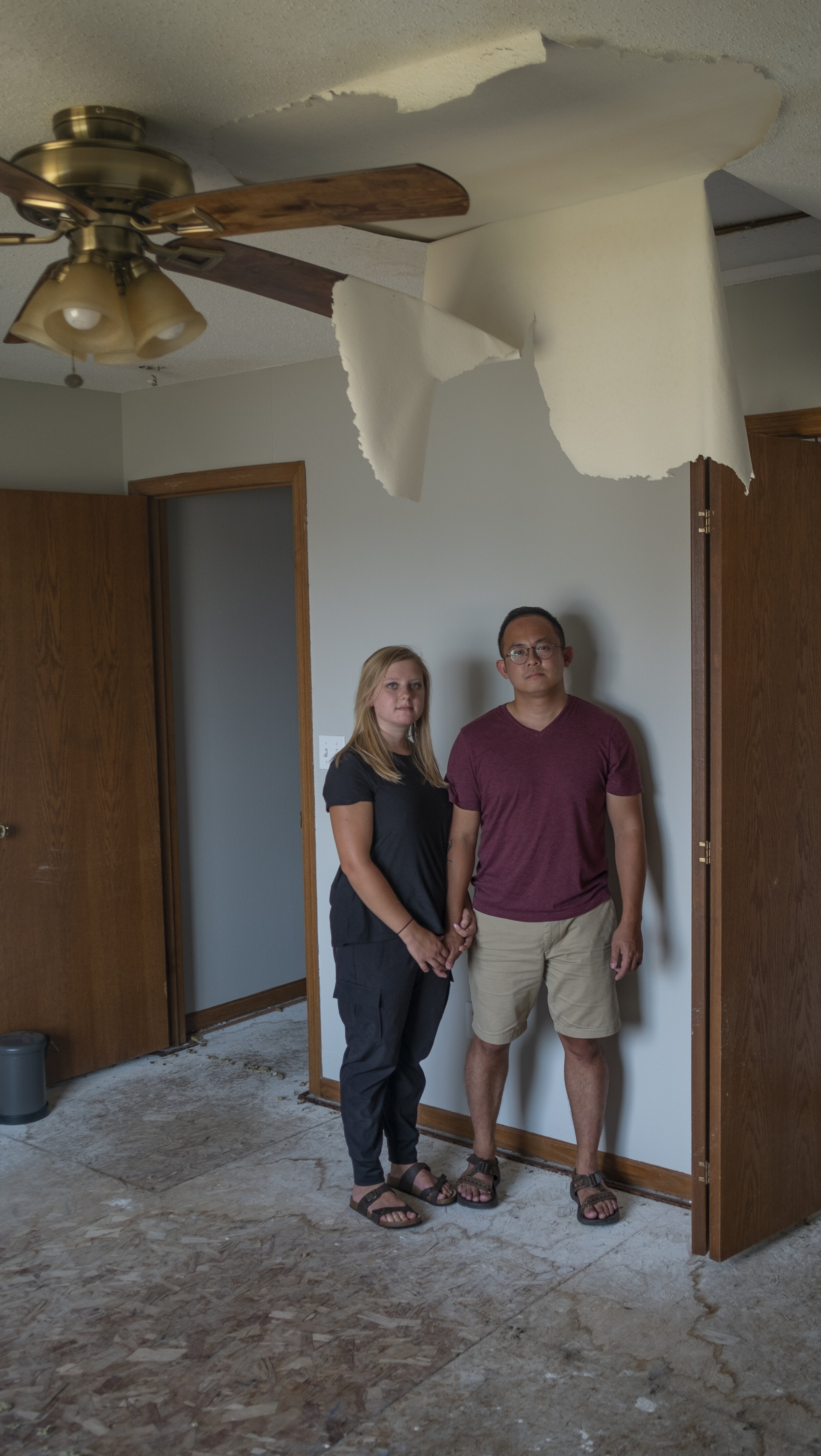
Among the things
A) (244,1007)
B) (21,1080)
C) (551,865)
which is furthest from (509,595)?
(244,1007)

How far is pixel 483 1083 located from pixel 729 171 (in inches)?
91.7

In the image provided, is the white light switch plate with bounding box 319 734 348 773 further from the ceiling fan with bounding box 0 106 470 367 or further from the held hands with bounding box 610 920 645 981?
the ceiling fan with bounding box 0 106 470 367

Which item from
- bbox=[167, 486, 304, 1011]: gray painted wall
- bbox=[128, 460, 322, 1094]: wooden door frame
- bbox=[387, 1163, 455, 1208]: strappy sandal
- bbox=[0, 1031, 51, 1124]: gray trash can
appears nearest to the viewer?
bbox=[387, 1163, 455, 1208]: strappy sandal

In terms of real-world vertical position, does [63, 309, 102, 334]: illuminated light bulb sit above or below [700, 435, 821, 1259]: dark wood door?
above

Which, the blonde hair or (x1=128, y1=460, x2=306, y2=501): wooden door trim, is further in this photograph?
(x1=128, y1=460, x2=306, y2=501): wooden door trim

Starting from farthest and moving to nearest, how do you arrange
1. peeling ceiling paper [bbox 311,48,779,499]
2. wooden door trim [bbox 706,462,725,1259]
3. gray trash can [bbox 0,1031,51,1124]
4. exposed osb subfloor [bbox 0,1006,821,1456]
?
gray trash can [bbox 0,1031,51,1124], wooden door trim [bbox 706,462,725,1259], exposed osb subfloor [bbox 0,1006,821,1456], peeling ceiling paper [bbox 311,48,779,499]

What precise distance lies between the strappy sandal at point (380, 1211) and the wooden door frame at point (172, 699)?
877mm

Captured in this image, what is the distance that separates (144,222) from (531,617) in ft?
4.98

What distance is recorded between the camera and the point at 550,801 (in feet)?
9.97

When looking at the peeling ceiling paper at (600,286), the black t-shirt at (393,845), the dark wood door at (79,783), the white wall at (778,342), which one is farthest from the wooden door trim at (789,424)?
the dark wood door at (79,783)

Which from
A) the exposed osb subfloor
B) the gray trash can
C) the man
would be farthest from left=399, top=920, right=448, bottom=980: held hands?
the gray trash can

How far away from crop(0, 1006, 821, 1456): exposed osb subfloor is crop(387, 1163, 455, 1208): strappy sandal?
67mm

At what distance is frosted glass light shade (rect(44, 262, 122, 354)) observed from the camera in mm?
1733

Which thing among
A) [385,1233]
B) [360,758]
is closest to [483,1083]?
[385,1233]
